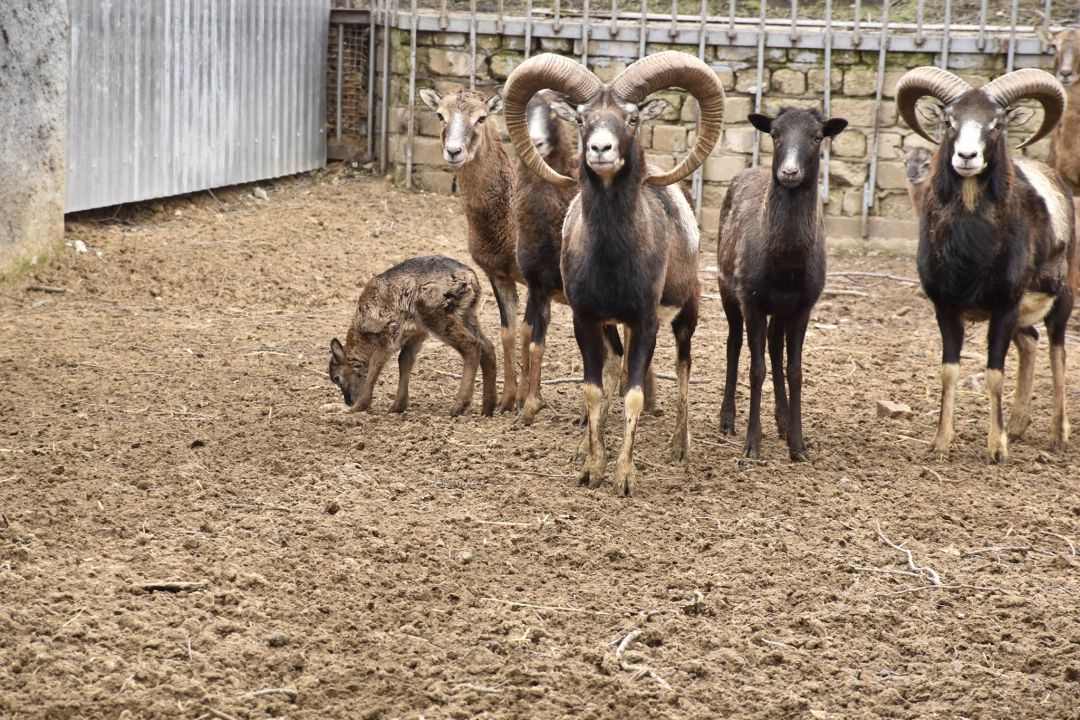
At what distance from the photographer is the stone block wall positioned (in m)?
15.3

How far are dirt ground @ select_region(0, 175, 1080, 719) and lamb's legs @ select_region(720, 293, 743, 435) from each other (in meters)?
0.21

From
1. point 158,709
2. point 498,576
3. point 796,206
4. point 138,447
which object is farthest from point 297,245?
point 158,709

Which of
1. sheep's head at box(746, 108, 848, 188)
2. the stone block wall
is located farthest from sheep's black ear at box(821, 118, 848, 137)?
the stone block wall

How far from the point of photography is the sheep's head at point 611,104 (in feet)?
23.3

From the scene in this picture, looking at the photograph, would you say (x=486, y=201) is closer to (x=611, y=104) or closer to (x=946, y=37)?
(x=611, y=104)

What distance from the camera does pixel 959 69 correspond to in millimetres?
15211

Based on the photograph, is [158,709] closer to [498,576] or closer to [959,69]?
[498,576]

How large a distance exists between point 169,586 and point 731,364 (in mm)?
4232

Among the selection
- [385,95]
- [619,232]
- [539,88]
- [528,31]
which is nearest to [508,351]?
[539,88]

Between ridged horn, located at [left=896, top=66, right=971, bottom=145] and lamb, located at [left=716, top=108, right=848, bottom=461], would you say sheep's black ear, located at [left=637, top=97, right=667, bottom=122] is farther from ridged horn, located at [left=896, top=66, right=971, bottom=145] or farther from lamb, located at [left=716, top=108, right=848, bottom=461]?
ridged horn, located at [left=896, top=66, right=971, bottom=145]

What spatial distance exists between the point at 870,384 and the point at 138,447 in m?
5.39

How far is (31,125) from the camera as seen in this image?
1155 cm

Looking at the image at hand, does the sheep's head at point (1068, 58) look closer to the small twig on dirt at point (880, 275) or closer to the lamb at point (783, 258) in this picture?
the small twig on dirt at point (880, 275)

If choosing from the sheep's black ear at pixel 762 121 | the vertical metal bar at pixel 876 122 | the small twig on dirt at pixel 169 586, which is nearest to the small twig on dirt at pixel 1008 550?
the sheep's black ear at pixel 762 121
